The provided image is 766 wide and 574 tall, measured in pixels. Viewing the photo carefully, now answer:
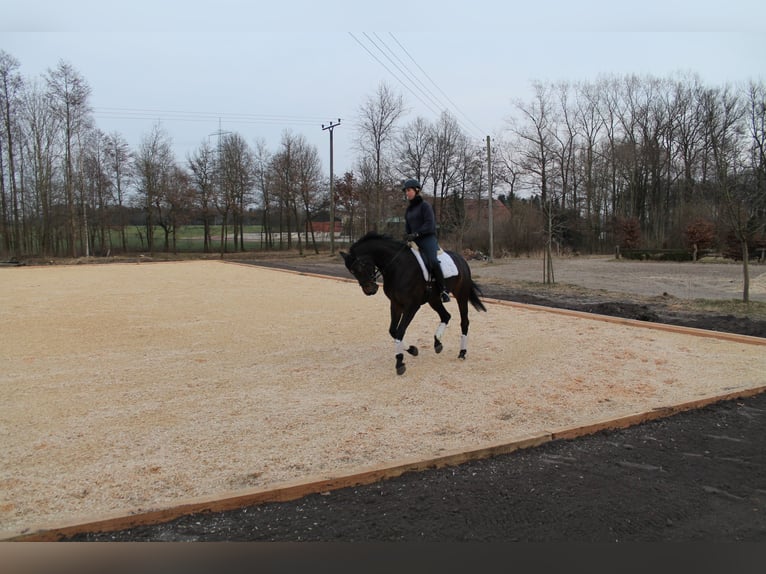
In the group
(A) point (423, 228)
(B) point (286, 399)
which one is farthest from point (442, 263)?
(B) point (286, 399)

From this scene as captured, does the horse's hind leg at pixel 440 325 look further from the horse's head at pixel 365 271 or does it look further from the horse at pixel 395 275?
the horse's head at pixel 365 271

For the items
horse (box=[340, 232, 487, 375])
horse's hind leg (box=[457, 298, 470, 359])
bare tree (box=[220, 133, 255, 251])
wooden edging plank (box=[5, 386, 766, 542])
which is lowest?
wooden edging plank (box=[5, 386, 766, 542])

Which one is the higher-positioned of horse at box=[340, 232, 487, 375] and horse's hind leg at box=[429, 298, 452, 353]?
horse at box=[340, 232, 487, 375]

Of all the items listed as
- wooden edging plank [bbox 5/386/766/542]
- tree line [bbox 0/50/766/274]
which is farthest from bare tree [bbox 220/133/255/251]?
wooden edging plank [bbox 5/386/766/542]

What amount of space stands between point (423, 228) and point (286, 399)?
249 cm

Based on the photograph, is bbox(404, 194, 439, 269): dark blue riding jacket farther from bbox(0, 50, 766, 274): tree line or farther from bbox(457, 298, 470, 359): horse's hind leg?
bbox(0, 50, 766, 274): tree line

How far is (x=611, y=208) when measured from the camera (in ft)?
149

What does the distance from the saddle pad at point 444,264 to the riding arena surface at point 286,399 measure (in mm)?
1094

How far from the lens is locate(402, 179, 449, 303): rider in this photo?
5.78 meters

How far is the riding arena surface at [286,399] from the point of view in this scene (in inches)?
120

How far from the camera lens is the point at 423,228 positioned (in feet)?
19.0

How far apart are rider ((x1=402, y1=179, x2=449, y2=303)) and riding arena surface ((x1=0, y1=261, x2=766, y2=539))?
1200mm

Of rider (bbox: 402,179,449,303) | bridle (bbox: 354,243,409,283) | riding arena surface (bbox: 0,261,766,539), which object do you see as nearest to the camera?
riding arena surface (bbox: 0,261,766,539)

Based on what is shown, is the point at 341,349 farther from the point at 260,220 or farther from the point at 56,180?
the point at 260,220
